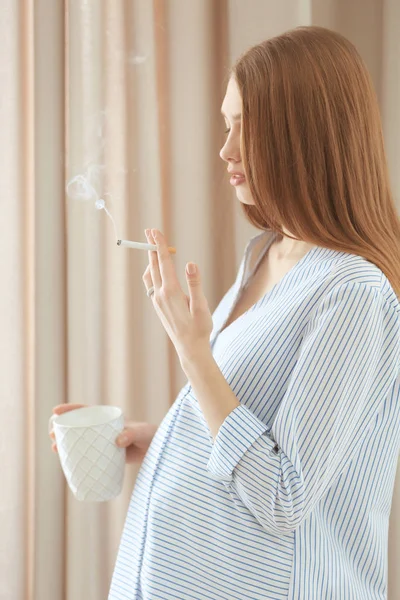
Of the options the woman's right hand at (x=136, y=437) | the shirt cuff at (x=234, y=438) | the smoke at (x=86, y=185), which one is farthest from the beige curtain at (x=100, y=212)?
the shirt cuff at (x=234, y=438)

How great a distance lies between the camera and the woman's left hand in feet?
2.90

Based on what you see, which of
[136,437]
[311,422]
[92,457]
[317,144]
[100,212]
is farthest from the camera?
[100,212]

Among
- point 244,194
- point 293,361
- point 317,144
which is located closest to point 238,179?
point 244,194

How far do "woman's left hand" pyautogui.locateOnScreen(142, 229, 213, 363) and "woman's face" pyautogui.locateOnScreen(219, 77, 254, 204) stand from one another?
16 cm

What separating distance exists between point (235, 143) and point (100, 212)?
0.51m

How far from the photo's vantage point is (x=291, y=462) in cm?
79

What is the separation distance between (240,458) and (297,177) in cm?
40

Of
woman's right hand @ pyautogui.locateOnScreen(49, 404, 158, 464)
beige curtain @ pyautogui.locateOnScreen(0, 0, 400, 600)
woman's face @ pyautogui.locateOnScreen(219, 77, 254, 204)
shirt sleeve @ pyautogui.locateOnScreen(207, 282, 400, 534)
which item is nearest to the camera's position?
shirt sleeve @ pyautogui.locateOnScreen(207, 282, 400, 534)

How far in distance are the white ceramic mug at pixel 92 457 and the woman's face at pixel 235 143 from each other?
0.45 metres

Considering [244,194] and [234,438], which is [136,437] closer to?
[234,438]

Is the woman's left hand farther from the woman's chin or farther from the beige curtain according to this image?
the beige curtain

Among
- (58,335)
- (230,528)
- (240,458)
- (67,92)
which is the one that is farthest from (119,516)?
(67,92)

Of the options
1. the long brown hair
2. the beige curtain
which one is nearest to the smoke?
the beige curtain

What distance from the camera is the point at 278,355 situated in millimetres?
878
